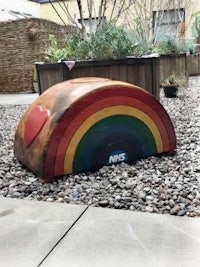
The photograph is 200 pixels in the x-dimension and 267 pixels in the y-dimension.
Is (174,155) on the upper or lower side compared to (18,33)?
lower

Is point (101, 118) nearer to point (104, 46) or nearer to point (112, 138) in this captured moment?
point (112, 138)

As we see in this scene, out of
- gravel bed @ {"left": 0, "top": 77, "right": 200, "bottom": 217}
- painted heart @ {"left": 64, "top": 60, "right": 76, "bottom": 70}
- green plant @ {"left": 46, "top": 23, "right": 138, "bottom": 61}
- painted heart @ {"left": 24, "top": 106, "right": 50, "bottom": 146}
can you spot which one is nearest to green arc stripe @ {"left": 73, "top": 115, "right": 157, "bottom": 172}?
gravel bed @ {"left": 0, "top": 77, "right": 200, "bottom": 217}

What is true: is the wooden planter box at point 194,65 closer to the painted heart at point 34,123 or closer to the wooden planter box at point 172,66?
the wooden planter box at point 172,66

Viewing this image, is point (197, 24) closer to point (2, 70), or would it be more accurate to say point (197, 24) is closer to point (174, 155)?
point (2, 70)

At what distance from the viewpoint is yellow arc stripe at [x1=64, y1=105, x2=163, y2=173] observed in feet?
10.8

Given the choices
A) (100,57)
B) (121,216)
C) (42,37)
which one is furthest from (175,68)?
(121,216)

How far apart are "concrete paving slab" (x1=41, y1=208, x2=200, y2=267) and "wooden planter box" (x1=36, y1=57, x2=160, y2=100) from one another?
11.9 feet

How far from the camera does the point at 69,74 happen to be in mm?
5879

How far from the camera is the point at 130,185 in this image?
304cm

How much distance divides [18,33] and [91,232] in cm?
989

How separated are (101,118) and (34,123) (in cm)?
63

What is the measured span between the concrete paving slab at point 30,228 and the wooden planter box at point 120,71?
3301 mm

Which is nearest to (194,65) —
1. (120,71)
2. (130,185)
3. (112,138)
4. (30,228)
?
(120,71)

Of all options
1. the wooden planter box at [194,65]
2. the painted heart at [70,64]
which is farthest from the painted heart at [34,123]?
the wooden planter box at [194,65]
